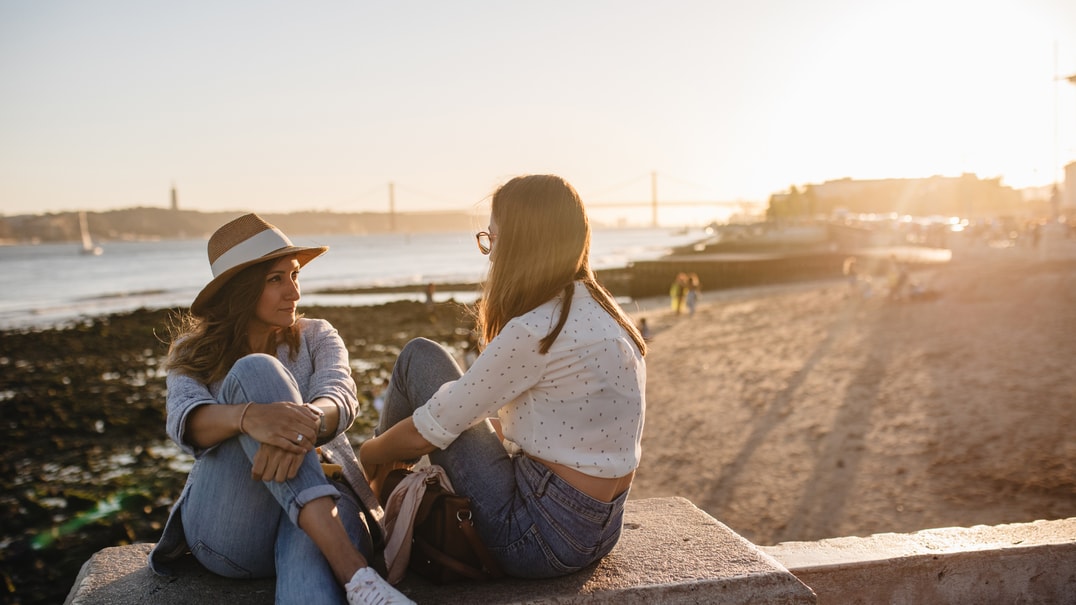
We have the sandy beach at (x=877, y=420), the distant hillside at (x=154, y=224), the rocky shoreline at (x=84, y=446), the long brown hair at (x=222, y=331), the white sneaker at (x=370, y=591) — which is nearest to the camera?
the white sneaker at (x=370, y=591)

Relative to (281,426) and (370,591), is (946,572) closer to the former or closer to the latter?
(370,591)

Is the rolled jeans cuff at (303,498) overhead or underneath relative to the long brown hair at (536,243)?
underneath

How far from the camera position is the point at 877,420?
7.00 metres

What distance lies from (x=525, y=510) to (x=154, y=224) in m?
137

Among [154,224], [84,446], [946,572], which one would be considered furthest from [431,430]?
[154,224]

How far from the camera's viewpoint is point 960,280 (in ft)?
51.4

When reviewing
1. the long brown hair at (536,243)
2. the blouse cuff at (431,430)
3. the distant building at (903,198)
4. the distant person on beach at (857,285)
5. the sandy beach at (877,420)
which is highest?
the distant building at (903,198)

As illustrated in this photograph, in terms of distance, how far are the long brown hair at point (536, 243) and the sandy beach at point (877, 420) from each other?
363cm

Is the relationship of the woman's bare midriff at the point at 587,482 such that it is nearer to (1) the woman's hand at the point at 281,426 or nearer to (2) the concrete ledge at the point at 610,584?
(2) the concrete ledge at the point at 610,584

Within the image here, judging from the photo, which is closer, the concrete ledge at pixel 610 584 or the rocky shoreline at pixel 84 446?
the concrete ledge at pixel 610 584

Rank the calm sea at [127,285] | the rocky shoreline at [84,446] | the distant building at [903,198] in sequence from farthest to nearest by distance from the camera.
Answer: the distant building at [903,198] < the calm sea at [127,285] < the rocky shoreline at [84,446]

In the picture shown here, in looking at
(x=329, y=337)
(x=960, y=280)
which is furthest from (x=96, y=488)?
(x=960, y=280)

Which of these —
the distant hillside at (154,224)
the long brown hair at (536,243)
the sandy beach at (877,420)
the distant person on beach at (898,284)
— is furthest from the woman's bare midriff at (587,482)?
the distant hillside at (154,224)

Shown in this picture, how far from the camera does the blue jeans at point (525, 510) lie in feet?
6.42
